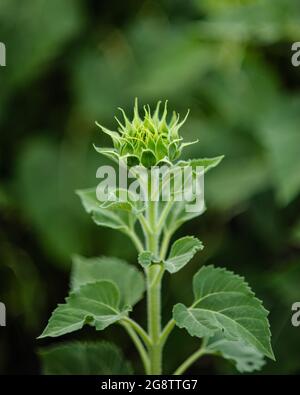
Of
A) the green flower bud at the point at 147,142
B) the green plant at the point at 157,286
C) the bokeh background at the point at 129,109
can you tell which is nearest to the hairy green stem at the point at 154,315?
the green plant at the point at 157,286

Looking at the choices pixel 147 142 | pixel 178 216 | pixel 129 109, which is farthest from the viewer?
pixel 129 109

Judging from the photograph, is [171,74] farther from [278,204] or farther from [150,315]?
[150,315]

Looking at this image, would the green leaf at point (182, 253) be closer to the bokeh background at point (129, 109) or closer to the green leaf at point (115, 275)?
the green leaf at point (115, 275)

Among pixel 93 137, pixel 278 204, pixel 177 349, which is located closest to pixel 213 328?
pixel 177 349

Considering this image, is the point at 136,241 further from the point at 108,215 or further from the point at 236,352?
the point at 236,352

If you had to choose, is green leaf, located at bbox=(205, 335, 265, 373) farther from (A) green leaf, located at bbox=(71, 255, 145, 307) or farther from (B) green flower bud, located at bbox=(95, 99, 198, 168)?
(B) green flower bud, located at bbox=(95, 99, 198, 168)

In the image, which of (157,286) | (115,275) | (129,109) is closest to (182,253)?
(157,286)
